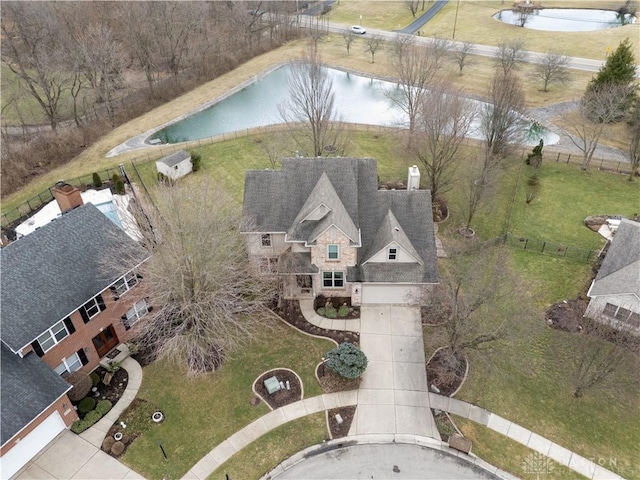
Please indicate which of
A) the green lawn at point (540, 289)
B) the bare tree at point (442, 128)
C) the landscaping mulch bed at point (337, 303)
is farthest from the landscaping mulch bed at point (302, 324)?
the bare tree at point (442, 128)

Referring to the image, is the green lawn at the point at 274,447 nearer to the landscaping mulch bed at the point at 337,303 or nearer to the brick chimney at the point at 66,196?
the landscaping mulch bed at the point at 337,303

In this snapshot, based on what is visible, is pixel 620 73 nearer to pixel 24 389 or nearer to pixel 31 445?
pixel 24 389

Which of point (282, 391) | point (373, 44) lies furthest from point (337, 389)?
point (373, 44)

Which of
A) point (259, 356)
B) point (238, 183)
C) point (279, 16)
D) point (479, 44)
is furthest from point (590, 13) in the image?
point (259, 356)

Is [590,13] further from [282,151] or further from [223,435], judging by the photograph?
[223,435]

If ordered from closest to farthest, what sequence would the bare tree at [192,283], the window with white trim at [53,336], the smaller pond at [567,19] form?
the window with white trim at [53,336] < the bare tree at [192,283] < the smaller pond at [567,19]

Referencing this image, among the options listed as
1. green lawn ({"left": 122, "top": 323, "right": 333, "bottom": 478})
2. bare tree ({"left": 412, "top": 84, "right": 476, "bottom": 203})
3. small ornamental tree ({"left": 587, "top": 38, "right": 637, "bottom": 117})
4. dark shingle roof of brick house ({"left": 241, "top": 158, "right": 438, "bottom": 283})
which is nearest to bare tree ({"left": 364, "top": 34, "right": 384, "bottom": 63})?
small ornamental tree ({"left": 587, "top": 38, "right": 637, "bottom": 117})

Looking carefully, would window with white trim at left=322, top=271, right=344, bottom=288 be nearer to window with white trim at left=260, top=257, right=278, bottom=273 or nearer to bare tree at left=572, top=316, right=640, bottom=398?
window with white trim at left=260, top=257, right=278, bottom=273
